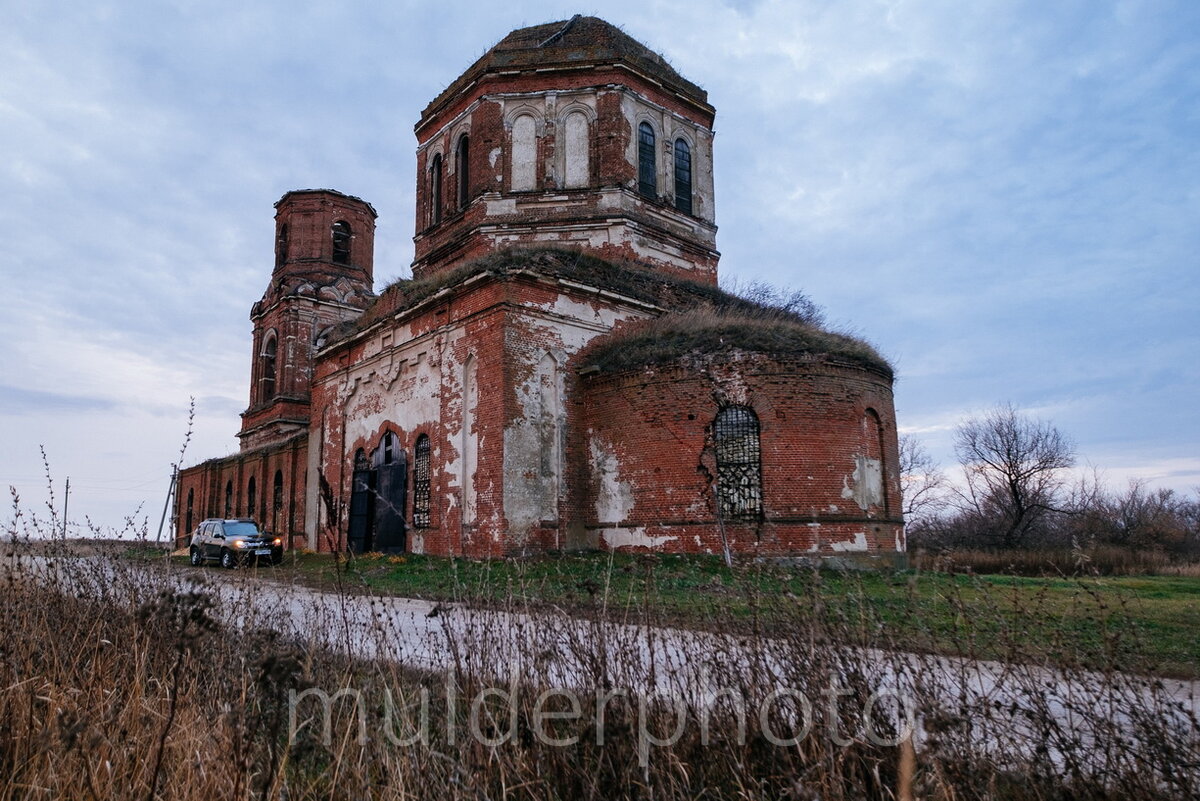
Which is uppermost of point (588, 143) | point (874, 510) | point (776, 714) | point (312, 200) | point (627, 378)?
point (312, 200)

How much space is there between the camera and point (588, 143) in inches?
821

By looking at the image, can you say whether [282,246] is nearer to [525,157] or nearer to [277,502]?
[277,502]

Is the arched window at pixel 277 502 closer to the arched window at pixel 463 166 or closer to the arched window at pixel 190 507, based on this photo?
the arched window at pixel 190 507

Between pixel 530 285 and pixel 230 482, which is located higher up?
pixel 530 285

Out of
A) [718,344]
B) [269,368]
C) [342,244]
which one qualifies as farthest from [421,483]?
[342,244]

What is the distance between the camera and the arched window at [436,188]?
74.7 ft

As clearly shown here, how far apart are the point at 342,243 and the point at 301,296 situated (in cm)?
347

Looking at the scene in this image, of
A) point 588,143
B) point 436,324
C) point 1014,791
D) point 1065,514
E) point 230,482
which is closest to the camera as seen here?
point 1014,791

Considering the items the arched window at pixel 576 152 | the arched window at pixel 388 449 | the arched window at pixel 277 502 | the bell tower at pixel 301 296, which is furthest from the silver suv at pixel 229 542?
the bell tower at pixel 301 296

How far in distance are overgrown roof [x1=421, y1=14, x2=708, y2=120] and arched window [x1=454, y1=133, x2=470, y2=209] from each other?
1497mm

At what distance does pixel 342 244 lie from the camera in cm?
3575

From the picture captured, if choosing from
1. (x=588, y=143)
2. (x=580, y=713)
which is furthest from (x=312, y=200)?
(x=580, y=713)

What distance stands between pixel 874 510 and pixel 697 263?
9.46 m

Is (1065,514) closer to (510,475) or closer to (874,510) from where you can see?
(874,510)
